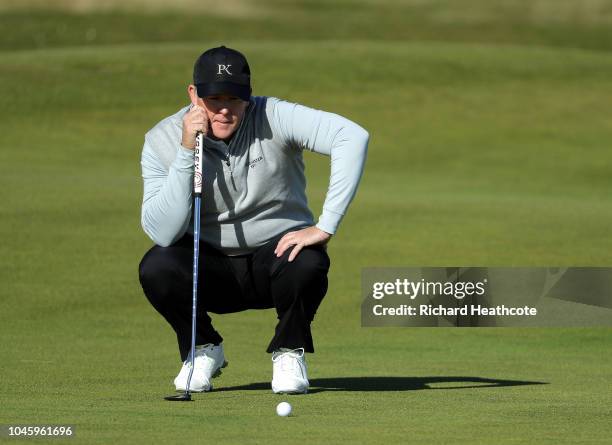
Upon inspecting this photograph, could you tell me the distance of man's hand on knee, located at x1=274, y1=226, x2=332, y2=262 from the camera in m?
6.58

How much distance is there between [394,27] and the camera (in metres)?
45.3

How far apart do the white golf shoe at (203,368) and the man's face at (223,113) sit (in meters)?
1.05

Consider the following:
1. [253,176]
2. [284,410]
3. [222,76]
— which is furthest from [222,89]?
[284,410]

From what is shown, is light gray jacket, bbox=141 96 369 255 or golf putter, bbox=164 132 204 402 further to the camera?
light gray jacket, bbox=141 96 369 255

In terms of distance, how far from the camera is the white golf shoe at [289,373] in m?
6.43

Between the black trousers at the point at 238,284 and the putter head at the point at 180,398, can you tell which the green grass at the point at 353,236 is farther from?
the black trousers at the point at 238,284

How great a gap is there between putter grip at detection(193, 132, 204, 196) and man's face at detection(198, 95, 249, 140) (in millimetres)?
139

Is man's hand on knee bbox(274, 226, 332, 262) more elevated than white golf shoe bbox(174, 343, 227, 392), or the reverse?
man's hand on knee bbox(274, 226, 332, 262)

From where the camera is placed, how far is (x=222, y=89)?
6480 mm

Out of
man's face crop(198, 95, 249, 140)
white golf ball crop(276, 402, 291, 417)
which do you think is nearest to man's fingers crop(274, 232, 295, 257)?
man's face crop(198, 95, 249, 140)

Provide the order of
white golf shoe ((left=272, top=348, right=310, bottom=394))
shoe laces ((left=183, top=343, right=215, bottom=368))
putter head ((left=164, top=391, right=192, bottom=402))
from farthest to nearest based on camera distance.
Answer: shoe laces ((left=183, top=343, right=215, bottom=368)) < white golf shoe ((left=272, top=348, right=310, bottom=394)) < putter head ((left=164, top=391, right=192, bottom=402))

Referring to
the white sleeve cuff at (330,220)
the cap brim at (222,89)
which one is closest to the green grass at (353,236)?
the white sleeve cuff at (330,220)

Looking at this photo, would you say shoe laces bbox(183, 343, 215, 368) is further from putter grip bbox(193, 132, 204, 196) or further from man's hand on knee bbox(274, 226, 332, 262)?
putter grip bbox(193, 132, 204, 196)

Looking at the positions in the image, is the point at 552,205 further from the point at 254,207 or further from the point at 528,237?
the point at 254,207
